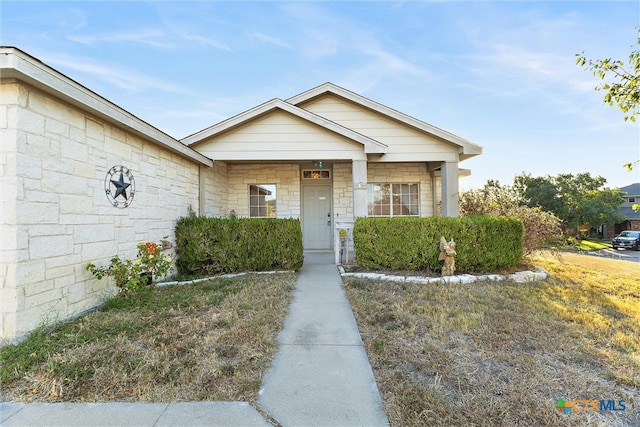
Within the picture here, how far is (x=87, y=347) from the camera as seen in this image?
2771 mm

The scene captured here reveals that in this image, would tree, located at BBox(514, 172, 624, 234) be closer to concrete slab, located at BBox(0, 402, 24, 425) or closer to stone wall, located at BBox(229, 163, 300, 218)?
stone wall, located at BBox(229, 163, 300, 218)

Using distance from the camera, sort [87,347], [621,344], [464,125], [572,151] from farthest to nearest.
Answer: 1. [572,151]
2. [464,125]
3. [621,344]
4. [87,347]

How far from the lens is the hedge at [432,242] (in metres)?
6.26

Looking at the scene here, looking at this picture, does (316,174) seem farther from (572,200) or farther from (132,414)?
(572,200)

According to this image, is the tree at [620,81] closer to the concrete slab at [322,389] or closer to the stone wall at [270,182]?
the concrete slab at [322,389]

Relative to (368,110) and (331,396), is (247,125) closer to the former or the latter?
(368,110)

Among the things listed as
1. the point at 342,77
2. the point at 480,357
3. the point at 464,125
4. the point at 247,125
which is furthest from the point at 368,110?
the point at 480,357

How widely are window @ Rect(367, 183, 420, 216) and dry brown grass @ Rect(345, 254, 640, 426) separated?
4760mm

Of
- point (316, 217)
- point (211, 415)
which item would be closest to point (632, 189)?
point (316, 217)

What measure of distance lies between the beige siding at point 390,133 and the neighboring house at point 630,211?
35.9 meters

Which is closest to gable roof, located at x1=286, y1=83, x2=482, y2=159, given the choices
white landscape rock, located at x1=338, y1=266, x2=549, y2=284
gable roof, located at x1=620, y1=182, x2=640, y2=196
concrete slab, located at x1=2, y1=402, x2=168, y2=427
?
white landscape rock, located at x1=338, y1=266, x2=549, y2=284

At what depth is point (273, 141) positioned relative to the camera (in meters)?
7.44

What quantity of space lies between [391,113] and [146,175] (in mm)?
6857

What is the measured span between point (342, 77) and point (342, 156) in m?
4.31
